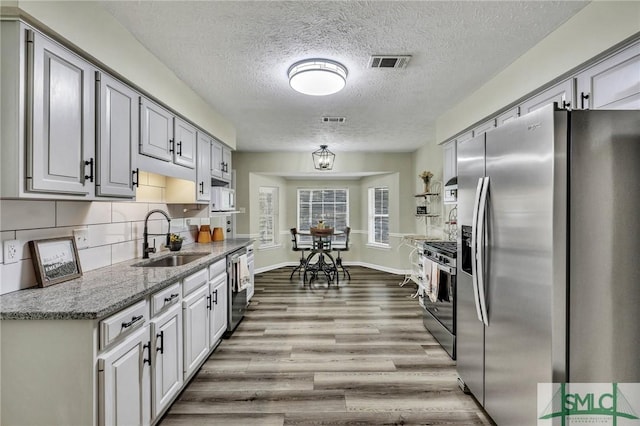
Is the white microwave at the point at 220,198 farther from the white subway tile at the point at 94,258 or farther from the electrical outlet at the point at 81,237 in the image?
the electrical outlet at the point at 81,237

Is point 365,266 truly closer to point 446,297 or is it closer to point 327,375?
point 446,297

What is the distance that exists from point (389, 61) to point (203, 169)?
2.24 metres

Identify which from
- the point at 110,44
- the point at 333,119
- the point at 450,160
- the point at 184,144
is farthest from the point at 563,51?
the point at 184,144

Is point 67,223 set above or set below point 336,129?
below

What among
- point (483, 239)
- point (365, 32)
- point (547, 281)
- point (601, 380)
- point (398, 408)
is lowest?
point (398, 408)

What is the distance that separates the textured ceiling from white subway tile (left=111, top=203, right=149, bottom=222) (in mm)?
1225

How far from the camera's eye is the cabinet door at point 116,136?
1.88 m

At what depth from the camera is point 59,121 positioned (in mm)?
1580

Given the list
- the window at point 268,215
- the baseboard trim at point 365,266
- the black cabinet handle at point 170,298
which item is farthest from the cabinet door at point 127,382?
the window at point 268,215

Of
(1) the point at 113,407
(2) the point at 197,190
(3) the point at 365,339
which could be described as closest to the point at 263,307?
(3) the point at 365,339

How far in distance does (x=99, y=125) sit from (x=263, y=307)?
3.15 m

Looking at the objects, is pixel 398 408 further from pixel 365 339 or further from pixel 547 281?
pixel 547 281

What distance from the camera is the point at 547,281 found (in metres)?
1.43

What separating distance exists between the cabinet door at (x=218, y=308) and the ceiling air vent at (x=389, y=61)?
2.33 m
